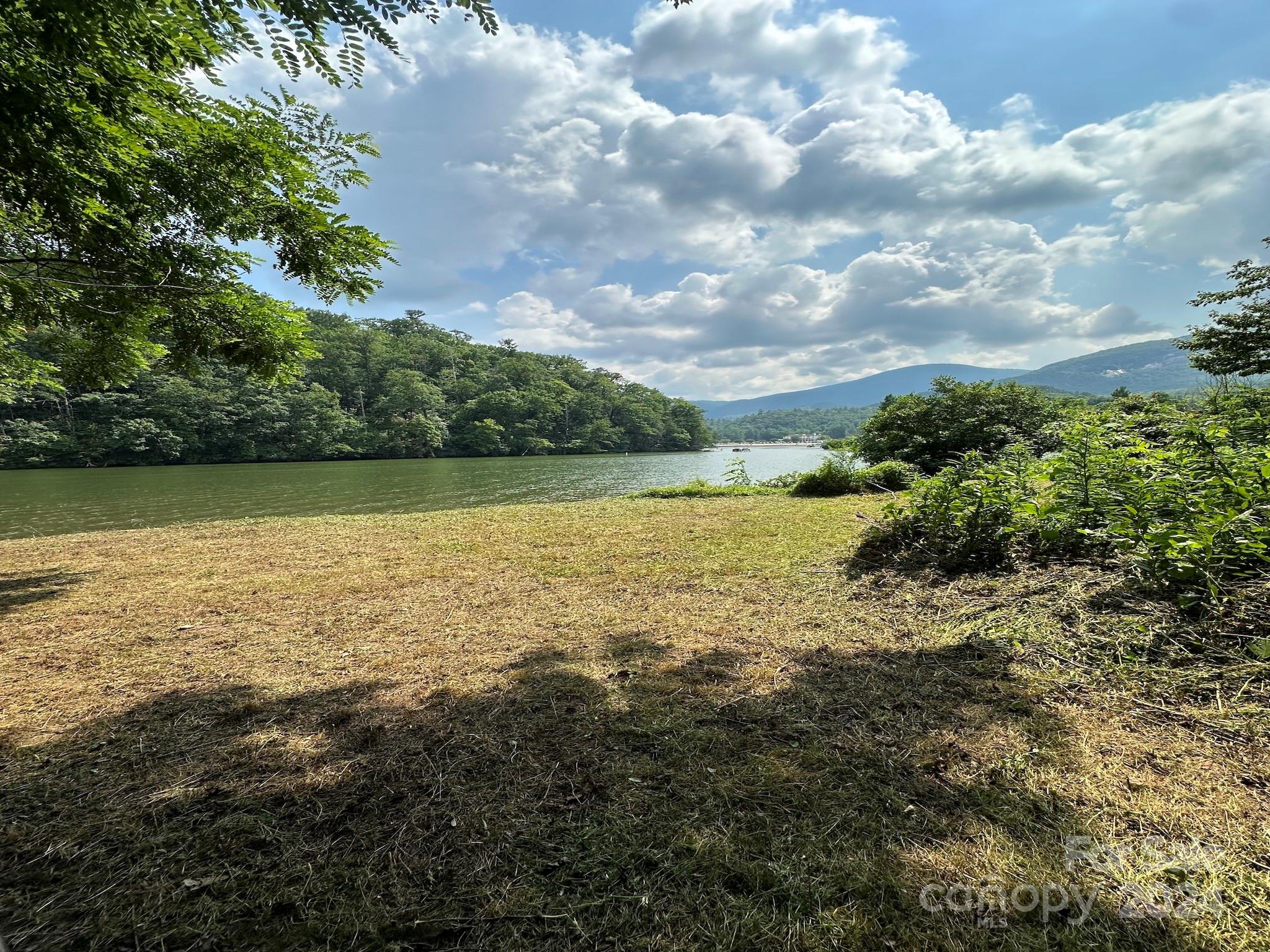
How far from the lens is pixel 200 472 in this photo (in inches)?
1106

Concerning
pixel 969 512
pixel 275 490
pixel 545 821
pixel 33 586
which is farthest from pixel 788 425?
pixel 545 821

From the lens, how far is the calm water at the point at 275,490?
12289 millimetres

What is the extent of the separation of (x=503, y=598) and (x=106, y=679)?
2.49 metres

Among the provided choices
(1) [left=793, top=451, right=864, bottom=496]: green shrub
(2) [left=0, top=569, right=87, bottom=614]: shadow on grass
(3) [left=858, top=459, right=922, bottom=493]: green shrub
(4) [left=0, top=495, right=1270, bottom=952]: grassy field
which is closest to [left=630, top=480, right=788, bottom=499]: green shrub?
(1) [left=793, top=451, right=864, bottom=496]: green shrub

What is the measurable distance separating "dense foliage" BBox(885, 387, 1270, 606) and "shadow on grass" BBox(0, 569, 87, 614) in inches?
318

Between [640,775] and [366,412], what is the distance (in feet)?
209

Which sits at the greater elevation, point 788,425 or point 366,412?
point 366,412

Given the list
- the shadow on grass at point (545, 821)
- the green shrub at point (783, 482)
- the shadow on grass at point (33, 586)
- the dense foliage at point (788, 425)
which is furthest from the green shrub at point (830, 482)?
the dense foliage at point (788, 425)

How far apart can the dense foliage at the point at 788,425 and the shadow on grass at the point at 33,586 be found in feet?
419

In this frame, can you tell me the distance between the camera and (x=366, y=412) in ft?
188

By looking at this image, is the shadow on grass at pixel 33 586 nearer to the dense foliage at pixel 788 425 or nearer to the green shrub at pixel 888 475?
the green shrub at pixel 888 475

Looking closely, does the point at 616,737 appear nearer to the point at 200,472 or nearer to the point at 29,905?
the point at 29,905

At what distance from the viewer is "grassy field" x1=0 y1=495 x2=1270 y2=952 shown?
4.57ft

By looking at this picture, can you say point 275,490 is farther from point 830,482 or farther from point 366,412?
point 366,412
